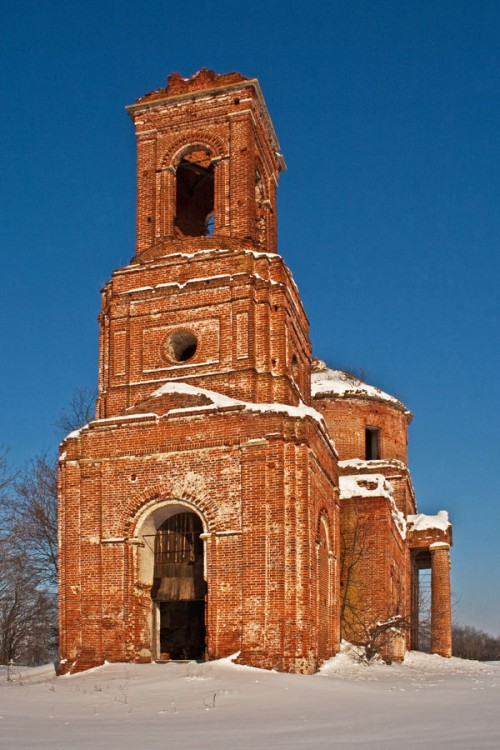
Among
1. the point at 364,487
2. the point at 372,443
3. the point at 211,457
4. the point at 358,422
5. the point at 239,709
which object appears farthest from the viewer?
the point at 372,443

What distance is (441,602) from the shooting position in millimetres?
28000

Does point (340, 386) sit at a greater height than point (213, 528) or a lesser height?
greater

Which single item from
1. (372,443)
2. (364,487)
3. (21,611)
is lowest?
(21,611)

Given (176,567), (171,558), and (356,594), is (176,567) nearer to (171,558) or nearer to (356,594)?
(171,558)

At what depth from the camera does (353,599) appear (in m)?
21.3

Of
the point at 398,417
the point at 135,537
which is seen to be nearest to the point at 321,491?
the point at 135,537

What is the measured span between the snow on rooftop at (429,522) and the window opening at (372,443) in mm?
2295

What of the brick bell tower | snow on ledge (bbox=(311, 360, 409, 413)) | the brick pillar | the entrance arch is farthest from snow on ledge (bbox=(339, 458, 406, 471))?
the entrance arch

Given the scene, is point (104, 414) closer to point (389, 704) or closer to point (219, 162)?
point (219, 162)

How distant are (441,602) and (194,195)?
14.3 meters

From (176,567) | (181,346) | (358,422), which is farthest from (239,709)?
(358,422)

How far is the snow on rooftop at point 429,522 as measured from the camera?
2867cm

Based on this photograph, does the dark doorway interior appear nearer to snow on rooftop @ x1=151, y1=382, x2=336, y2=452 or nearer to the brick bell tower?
the brick bell tower

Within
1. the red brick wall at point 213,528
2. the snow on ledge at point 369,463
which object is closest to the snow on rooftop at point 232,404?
the red brick wall at point 213,528
